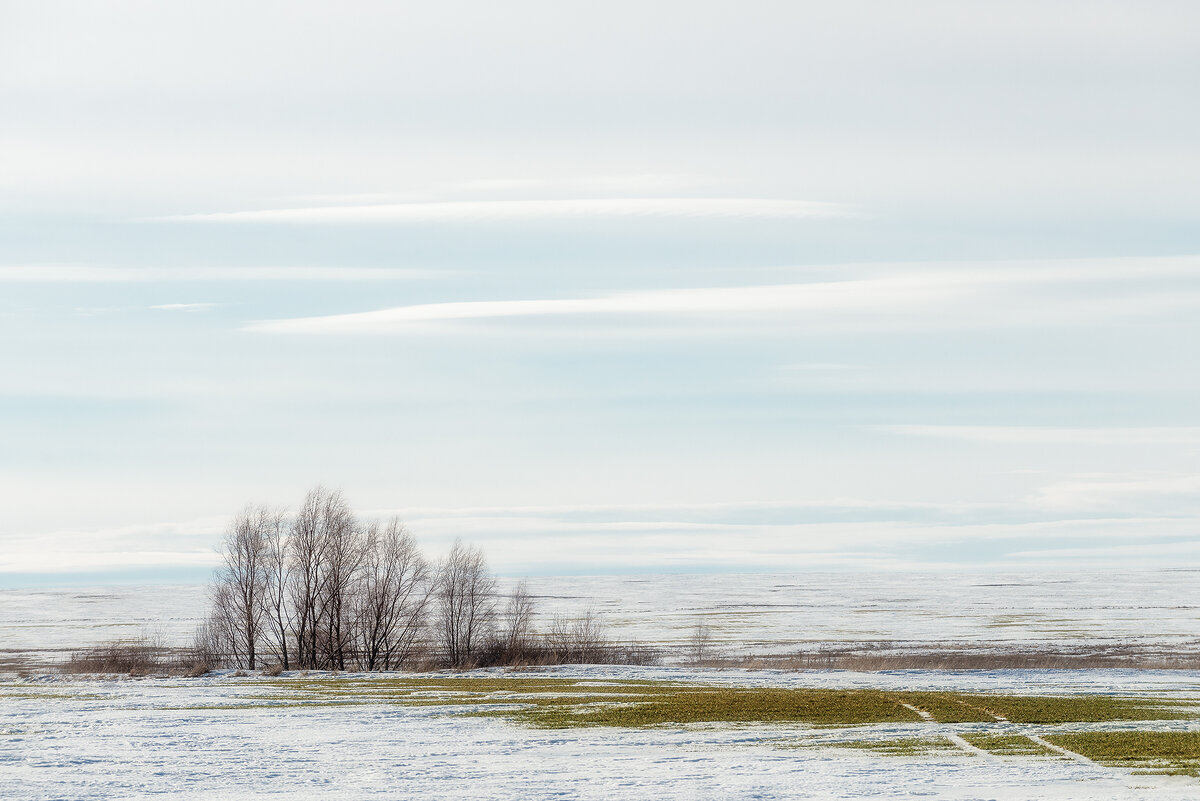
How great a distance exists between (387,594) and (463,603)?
4.56 metres

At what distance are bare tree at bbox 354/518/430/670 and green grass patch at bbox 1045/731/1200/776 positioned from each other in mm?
46216

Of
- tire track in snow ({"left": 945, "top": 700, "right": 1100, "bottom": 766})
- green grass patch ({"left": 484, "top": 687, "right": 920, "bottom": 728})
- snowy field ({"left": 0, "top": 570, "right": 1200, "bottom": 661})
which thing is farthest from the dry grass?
tire track in snow ({"left": 945, "top": 700, "right": 1100, "bottom": 766})

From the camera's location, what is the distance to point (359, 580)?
66688 mm

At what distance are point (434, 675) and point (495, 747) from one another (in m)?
22.3

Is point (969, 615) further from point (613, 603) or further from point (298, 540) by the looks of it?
point (298, 540)

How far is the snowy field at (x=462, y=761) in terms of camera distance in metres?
17.7

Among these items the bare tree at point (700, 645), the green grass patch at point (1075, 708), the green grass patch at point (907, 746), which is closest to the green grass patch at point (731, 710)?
the green grass patch at point (1075, 708)

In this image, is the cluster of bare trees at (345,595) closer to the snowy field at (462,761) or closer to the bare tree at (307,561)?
the bare tree at (307,561)

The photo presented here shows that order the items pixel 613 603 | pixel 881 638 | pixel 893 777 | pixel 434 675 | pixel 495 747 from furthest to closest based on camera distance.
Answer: pixel 613 603 < pixel 881 638 < pixel 434 675 < pixel 495 747 < pixel 893 777

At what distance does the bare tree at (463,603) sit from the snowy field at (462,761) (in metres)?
33.5

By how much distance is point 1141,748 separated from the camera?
67.3 ft

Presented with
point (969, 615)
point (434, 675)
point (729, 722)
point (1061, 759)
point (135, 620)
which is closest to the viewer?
point (1061, 759)

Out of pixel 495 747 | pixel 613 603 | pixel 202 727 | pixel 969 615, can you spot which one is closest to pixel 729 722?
pixel 495 747

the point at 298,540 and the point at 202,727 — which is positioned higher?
the point at 298,540
